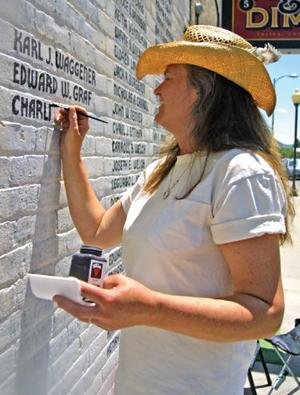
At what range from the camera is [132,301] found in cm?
154

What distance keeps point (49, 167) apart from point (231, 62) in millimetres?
774

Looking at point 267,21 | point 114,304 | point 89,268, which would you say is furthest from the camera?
point 267,21

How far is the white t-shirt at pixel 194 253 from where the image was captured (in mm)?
1758

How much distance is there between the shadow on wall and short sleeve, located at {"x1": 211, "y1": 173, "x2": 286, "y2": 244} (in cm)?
71

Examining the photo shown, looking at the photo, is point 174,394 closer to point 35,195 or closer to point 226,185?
point 226,185

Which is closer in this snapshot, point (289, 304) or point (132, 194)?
point (132, 194)

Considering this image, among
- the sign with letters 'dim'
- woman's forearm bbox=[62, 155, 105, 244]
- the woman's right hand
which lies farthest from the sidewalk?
the sign with letters 'dim'

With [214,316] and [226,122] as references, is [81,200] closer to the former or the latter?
[226,122]

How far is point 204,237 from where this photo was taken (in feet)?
6.01

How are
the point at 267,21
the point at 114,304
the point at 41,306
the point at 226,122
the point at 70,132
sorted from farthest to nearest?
the point at 267,21 → the point at 70,132 → the point at 41,306 → the point at 226,122 → the point at 114,304

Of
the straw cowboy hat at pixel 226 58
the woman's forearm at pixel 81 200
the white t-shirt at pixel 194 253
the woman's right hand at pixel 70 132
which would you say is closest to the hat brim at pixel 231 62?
the straw cowboy hat at pixel 226 58

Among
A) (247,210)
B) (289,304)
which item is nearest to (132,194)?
(247,210)

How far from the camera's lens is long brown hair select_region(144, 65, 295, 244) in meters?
1.94

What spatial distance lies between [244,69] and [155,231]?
62 centimetres
